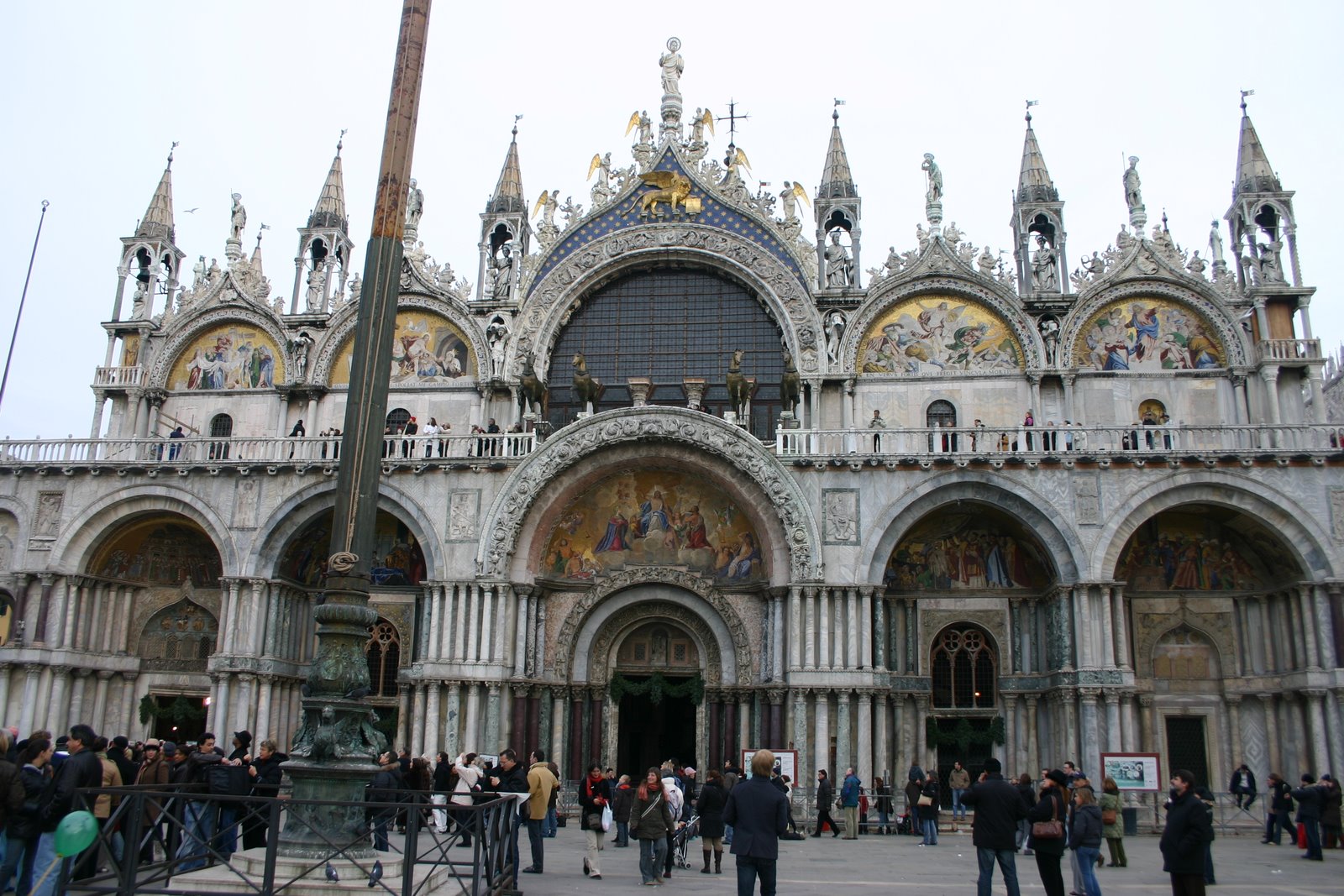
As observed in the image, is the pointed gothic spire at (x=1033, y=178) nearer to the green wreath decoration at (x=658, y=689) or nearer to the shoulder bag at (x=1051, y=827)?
the green wreath decoration at (x=658, y=689)

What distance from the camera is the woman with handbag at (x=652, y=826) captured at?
14789 millimetres

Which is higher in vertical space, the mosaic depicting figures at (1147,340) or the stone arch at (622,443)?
the mosaic depicting figures at (1147,340)

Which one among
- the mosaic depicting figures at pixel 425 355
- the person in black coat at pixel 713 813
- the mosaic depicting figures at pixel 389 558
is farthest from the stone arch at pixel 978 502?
the mosaic depicting figures at pixel 425 355

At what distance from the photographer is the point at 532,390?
2986 centimetres

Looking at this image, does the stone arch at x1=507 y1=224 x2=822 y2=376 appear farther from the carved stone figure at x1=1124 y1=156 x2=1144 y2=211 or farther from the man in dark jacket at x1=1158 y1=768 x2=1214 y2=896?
the man in dark jacket at x1=1158 y1=768 x2=1214 y2=896

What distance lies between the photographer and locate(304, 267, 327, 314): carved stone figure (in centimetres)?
3253

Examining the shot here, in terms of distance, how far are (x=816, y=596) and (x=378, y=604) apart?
11.9 meters

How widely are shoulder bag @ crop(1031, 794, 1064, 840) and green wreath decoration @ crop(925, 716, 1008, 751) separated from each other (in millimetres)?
15835

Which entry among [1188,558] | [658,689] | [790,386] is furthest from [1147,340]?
[658,689]

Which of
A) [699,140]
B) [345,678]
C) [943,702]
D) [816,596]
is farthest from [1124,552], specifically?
[345,678]

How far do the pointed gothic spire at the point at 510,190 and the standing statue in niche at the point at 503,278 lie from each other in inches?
59.0

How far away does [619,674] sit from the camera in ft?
94.7

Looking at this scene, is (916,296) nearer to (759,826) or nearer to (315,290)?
(315,290)

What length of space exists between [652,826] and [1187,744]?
18314 mm
